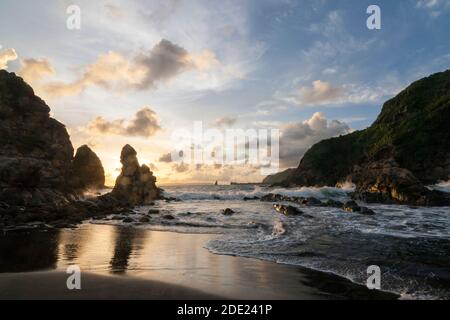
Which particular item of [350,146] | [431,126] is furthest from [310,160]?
[431,126]

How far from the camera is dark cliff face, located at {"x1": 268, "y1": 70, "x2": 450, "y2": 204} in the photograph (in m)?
44.3

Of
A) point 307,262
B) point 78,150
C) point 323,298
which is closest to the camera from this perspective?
point 323,298

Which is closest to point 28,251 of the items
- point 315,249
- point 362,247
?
point 315,249

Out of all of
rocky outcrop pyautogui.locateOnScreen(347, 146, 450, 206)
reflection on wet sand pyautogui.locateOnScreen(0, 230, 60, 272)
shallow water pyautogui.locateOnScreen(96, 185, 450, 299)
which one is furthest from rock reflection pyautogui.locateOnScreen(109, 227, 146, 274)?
rocky outcrop pyautogui.locateOnScreen(347, 146, 450, 206)

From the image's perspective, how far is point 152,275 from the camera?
9.76 m

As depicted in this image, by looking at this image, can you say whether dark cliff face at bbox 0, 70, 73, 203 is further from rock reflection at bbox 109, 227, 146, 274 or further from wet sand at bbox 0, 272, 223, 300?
wet sand at bbox 0, 272, 223, 300

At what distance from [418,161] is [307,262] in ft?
213

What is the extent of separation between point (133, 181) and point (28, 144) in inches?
669

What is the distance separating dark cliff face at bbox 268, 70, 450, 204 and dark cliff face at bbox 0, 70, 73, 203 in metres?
41.5

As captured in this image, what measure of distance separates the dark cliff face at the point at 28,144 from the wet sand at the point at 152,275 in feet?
48.1

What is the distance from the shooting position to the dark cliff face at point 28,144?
93.5 ft

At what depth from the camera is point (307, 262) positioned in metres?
11.9

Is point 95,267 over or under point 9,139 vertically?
under
